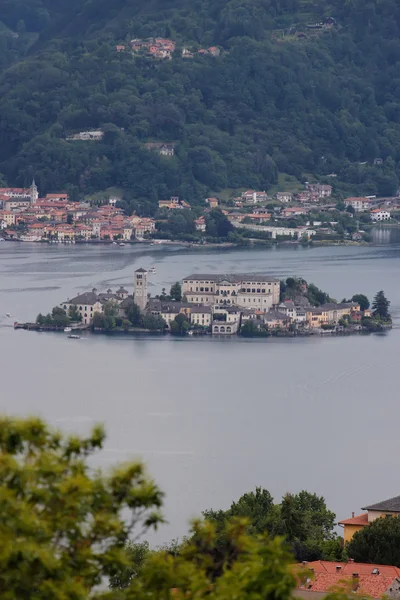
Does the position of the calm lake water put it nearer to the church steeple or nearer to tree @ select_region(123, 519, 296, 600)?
tree @ select_region(123, 519, 296, 600)

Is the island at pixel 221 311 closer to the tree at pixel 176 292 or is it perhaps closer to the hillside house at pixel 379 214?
the tree at pixel 176 292

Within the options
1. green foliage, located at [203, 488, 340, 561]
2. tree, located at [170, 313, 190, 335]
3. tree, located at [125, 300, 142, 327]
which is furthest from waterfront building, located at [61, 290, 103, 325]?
green foliage, located at [203, 488, 340, 561]

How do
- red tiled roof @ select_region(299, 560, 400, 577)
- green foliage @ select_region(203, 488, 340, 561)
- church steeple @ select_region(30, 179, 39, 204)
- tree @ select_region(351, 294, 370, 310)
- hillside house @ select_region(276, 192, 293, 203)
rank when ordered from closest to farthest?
red tiled roof @ select_region(299, 560, 400, 577) → green foliage @ select_region(203, 488, 340, 561) → tree @ select_region(351, 294, 370, 310) → hillside house @ select_region(276, 192, 293, 203) → church steeple @ select_region(30, 179, 39, 204)

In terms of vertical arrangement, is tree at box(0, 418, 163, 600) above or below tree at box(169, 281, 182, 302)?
above

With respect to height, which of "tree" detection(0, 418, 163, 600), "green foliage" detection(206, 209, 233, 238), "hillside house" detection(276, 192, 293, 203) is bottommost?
"green foliage" detection(206, 209, 233, 238)

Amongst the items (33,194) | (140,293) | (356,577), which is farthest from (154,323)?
(33,194)

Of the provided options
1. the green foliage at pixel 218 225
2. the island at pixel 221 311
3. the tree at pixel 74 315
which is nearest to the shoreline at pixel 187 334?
the island at pixel 221 311
